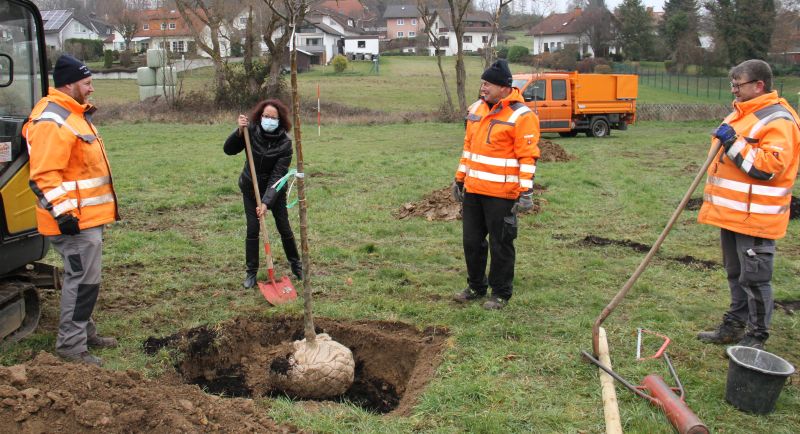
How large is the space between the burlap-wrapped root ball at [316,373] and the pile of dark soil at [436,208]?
5011 mm

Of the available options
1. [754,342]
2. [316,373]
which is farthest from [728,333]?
[316,373]

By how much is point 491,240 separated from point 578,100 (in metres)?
17.8

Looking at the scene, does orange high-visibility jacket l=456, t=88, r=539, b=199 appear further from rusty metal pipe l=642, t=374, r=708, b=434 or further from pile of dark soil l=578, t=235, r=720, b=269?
pile of dark soil l=578, t=235, r=720, b=269

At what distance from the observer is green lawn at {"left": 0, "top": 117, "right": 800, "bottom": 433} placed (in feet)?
14.0

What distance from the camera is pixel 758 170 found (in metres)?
4.60

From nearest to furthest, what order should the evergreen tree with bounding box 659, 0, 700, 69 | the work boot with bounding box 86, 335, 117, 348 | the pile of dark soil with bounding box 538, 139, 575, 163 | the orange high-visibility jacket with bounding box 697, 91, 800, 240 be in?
the orange high-visibility jacket with bounding box 697, 91, 800, 240, the work boot with bounding box 86, 335, 117, 348, the pile of dark soil with bounding box 538, 139, 575, 163, the evergreen tree with bounding box 659, 0, 700, 69

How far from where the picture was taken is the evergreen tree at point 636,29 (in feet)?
179

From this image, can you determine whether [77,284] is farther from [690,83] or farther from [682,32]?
[682,32]

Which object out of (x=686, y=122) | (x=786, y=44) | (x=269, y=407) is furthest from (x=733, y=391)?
(x=786, y=44)

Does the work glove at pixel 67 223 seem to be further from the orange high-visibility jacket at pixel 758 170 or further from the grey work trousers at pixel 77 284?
the orange high-visibility jacket at pixel 758 170

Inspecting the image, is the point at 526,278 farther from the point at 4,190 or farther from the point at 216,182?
the point at 216,182

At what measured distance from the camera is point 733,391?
168 inches

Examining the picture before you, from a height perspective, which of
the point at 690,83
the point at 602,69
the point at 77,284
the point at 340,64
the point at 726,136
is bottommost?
the point at 77,284

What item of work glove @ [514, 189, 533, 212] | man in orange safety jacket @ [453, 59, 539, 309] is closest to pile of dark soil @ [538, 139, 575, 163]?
man in orange safety jacket @ [453, 59, 539, 309]
